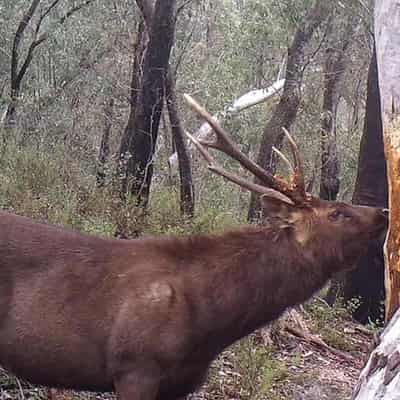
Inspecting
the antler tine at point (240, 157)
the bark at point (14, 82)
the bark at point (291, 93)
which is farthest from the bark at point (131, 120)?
the antler tine at point (240, 157)

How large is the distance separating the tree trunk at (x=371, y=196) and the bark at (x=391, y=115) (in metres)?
4.42

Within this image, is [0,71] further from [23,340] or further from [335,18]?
[23,340]

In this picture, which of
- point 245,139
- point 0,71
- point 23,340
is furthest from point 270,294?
point 245,139

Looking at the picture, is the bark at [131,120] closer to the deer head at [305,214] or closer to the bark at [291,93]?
the bark at [291,93]

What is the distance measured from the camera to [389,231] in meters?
5.40

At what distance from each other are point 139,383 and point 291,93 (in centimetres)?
1081

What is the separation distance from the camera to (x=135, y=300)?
4.98 meters

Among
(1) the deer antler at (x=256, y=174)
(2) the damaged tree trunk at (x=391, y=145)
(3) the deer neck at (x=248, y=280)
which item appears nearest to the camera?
(2) the damaged tree trunk at (x=391, y=145)

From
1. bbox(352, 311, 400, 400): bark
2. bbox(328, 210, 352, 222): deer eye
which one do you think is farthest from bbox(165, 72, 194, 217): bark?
bbox(352, 311, 400, 400): bark

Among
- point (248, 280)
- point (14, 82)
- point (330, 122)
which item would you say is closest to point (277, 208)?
point (248, 280)

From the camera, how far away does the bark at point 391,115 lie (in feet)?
17.7

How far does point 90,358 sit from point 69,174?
5.95 meters

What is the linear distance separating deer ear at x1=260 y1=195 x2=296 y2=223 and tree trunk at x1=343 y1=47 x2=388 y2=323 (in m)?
4.75

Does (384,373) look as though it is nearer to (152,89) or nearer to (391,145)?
(391,145)
